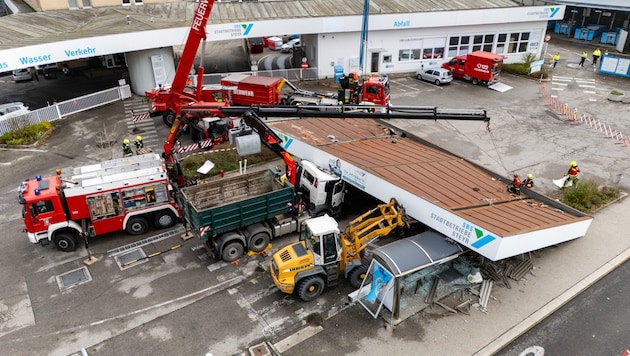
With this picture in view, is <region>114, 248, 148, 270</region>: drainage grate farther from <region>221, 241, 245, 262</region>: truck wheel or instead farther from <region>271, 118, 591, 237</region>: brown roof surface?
<region>271, 118, 591, 237</region>: brown roof surface

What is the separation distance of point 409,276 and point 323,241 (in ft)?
8.54

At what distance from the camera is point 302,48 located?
37.7 meters

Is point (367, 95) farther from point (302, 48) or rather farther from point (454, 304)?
point (454, 304)

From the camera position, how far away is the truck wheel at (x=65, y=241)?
15.2 meters

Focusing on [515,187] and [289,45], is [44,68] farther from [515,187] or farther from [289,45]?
[515,187]

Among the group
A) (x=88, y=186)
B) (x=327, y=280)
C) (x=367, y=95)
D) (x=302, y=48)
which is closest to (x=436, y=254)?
(x=327, y=280)

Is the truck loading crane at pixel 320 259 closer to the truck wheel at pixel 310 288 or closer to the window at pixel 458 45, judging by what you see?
the truck wheel at pixel 310 288

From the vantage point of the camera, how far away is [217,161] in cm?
2058

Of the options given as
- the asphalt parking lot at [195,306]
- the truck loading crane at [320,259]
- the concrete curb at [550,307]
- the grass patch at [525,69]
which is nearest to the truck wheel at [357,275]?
the truck loading crane at [320,259]

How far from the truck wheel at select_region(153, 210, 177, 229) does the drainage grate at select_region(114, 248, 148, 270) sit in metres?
1.28

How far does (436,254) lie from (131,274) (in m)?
9.67

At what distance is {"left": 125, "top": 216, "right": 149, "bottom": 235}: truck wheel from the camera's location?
16000 millimetres

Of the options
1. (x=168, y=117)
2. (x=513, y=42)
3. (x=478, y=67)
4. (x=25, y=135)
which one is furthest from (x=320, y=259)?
(x=513, y=42)

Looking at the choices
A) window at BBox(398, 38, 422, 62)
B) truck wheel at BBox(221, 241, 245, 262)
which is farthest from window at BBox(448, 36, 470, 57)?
truck wheel at BBox(221, 241, 245, 262)
